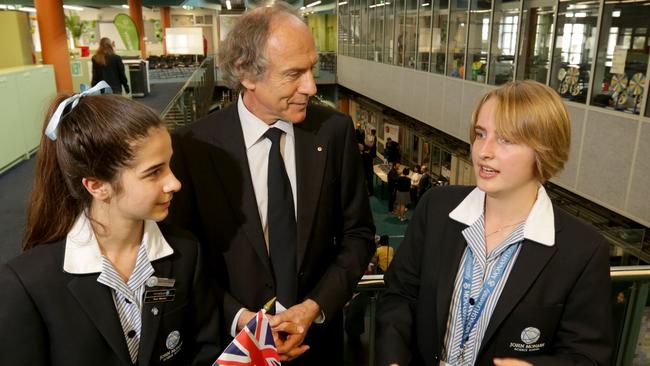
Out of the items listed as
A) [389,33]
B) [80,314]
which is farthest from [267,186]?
[389,33]

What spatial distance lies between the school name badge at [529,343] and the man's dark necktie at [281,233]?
815 millimetres

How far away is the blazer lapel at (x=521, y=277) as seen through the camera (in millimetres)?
1628

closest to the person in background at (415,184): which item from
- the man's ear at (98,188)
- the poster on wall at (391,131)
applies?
the poster on wall at (391,131)

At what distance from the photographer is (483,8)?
1255cm

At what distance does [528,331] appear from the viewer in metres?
1.65

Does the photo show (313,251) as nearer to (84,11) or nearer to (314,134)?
(314,134)

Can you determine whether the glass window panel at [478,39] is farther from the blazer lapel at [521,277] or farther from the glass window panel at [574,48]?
the blazer lapel at [521,277]

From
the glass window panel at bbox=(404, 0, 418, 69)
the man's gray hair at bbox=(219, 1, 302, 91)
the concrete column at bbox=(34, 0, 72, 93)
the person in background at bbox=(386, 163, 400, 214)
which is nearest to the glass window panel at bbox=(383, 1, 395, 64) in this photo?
→ the glass window panel at bbox=(404, 0, 418, 69)

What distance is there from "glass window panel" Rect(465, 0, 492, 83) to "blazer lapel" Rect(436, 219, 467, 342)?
11.4 m

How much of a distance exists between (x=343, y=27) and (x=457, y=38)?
16025 mm

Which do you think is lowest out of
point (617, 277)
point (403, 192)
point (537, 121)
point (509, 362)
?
point (403, 192)

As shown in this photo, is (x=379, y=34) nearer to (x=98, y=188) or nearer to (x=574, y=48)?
(x=574, y=48)

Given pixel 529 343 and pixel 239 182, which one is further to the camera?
pixel 239 182

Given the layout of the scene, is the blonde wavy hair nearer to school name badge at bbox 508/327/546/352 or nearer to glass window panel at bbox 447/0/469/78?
school name badge at bbox 508/327/546/352
